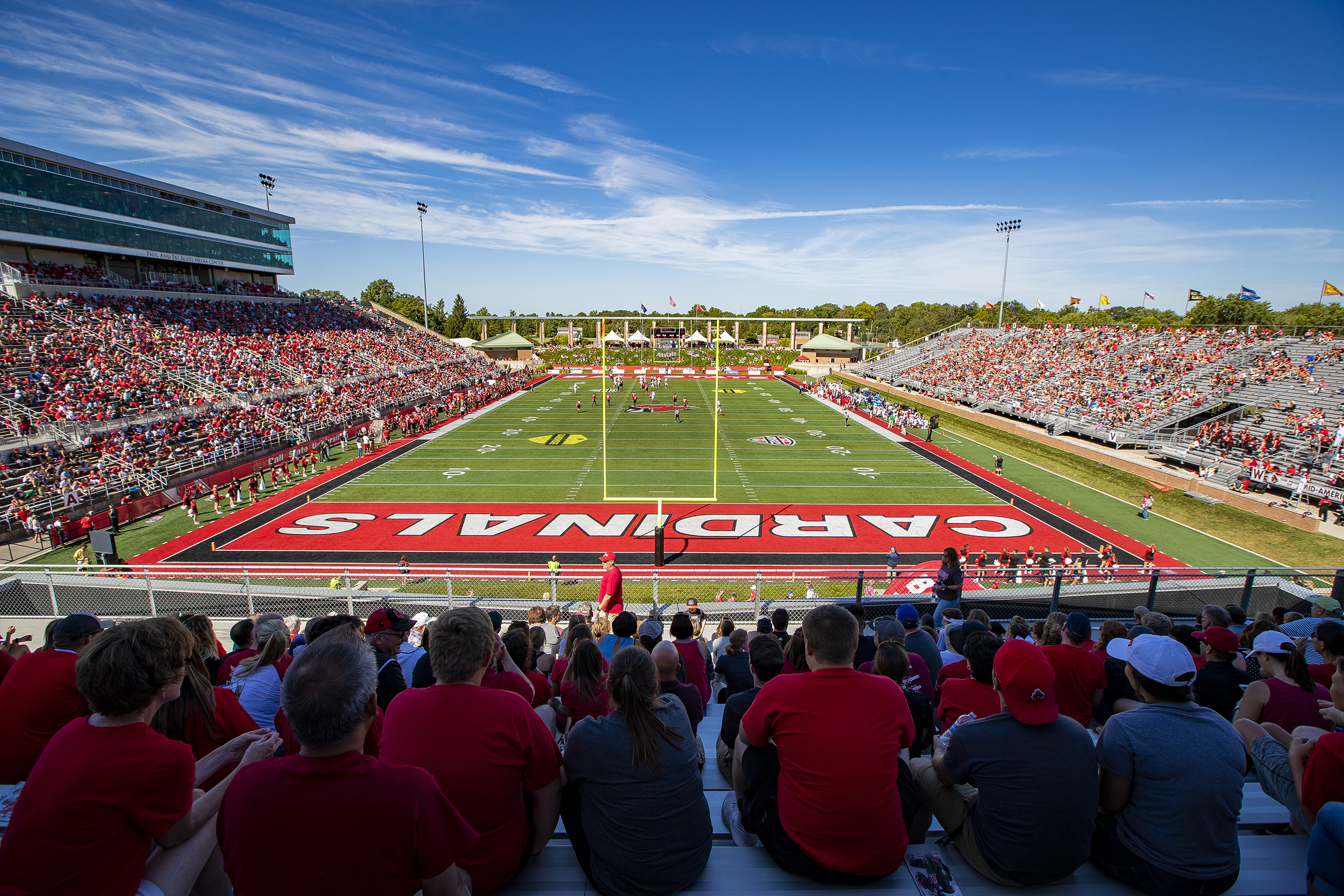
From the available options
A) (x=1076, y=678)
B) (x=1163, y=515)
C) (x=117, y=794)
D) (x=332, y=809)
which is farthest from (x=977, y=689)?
(x=1163, y=515)

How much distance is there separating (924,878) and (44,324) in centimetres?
3779

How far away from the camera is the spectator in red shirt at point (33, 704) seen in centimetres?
296

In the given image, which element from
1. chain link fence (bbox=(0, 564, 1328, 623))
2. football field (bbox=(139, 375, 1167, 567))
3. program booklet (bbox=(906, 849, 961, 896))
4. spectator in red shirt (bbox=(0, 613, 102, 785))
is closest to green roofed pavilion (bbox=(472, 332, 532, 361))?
football field (bbox=(139, 375, 1167, 567))

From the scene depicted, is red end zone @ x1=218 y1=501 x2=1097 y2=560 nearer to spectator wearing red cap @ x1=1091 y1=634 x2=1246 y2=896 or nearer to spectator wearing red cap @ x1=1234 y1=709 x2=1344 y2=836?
spectator wearing red cap @ x1=1234 y1=709 x2=1344 y2=836

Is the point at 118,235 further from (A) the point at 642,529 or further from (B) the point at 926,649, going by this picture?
(B) the point at 926,649

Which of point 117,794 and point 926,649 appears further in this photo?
point 926,649

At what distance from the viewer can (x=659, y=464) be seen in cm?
2652

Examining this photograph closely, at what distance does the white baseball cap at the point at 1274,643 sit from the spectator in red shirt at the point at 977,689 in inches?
63.7

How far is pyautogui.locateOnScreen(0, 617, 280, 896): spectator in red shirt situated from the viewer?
200 centimetres

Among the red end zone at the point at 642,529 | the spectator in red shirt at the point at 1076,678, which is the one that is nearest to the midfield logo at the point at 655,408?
the red end zone at the point at 642,529

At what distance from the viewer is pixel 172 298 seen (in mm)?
37500

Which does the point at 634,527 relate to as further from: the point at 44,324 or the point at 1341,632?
the point at 44,324

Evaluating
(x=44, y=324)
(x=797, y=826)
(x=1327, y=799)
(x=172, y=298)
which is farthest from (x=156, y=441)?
(x=1327, y=799)

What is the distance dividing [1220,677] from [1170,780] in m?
2.30
